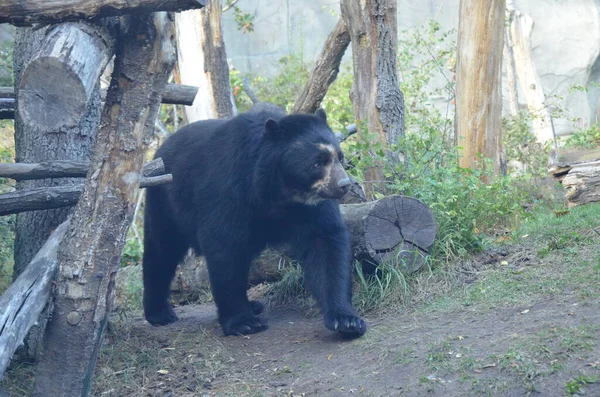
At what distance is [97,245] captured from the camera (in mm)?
3680

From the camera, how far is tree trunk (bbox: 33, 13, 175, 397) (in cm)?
365

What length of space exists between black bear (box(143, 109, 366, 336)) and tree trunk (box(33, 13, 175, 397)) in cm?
151

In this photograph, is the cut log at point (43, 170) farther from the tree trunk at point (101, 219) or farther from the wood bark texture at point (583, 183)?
the wood bark texture at point (583, 183)

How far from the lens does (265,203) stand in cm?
522

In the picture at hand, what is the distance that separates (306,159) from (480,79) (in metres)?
3.61

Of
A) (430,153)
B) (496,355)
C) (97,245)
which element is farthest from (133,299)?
(496,355)

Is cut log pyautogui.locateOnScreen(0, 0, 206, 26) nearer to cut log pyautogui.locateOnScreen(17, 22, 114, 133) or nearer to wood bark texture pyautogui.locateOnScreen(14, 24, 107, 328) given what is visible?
cut log pyautogui.locateOnScreen(17, 22, 114, 133)

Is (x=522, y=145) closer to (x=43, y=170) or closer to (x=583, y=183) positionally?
(x=583, y=183)

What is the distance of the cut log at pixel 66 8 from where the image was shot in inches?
125

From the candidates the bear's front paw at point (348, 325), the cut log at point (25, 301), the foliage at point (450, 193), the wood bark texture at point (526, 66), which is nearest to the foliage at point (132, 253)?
the foliage at point (450, 193)

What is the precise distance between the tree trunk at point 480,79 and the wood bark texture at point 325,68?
1.33m

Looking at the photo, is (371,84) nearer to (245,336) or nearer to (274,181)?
(274,181)

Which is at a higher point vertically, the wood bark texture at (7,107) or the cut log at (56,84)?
the cut log at (56,84)

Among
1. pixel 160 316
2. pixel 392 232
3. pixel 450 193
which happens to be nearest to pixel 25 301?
pixel 160 316
